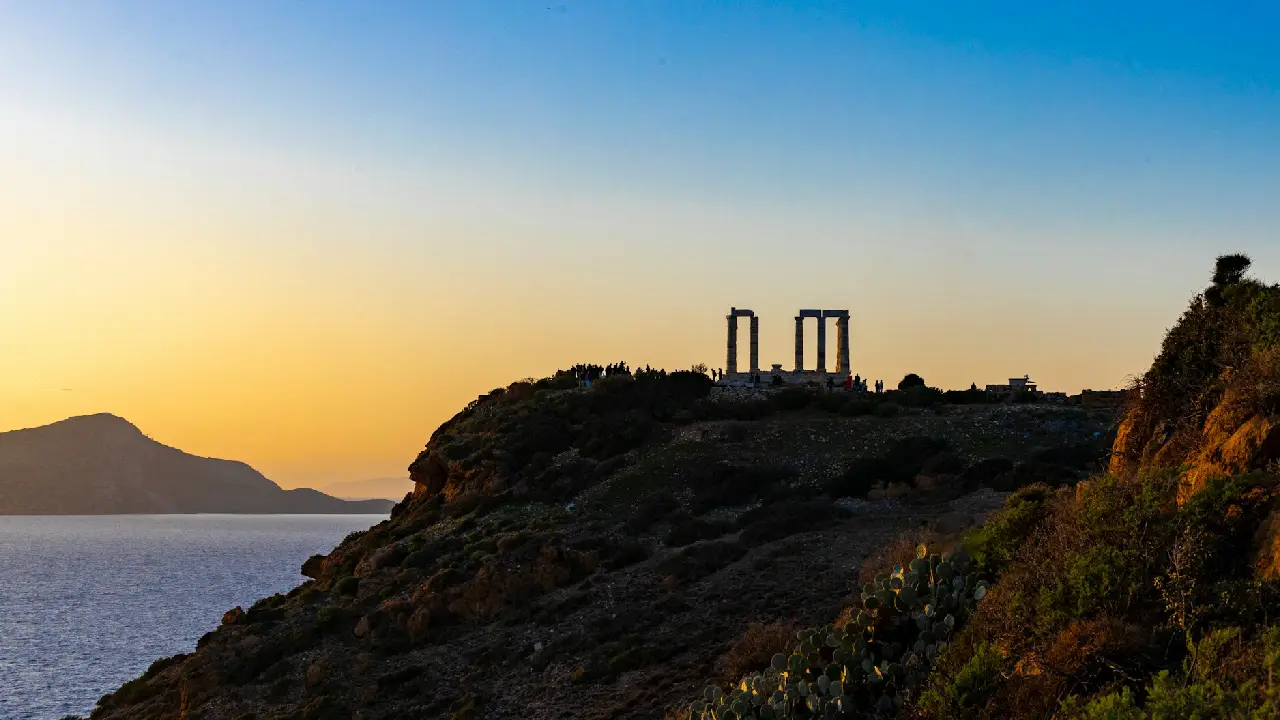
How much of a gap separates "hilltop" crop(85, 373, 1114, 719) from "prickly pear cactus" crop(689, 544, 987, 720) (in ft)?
17.2

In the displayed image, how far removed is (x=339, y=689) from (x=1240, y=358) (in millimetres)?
22122

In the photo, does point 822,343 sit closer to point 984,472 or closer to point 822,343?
point 822,343

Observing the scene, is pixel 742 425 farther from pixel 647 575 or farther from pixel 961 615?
pixel 961 615

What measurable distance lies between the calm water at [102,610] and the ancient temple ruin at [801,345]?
117ft

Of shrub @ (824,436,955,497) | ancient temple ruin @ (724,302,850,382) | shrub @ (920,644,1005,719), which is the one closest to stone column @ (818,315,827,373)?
ancient temple ruin @ (724,302,850,382)

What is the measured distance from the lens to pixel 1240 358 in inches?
620

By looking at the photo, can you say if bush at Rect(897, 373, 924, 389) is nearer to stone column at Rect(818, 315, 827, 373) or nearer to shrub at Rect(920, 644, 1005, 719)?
stone column at Rect(818, 315, 827, 373)

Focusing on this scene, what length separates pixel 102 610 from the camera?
86125 mm

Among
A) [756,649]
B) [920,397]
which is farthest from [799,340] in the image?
[756,649]

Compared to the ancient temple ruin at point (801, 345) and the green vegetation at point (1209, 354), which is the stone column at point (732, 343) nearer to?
the ancient temple ruin at point (801, 345)

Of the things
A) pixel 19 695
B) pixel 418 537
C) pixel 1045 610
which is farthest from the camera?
pixel 19 695

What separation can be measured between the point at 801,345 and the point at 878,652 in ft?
182

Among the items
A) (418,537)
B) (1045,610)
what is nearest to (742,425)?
(418,537)

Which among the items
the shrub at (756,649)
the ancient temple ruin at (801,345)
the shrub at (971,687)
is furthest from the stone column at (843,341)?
the shrub at (971,687)
